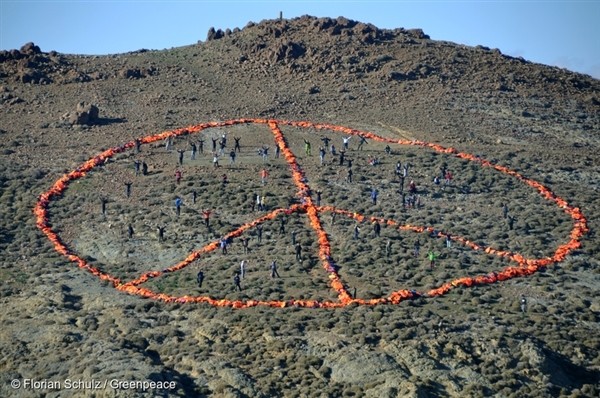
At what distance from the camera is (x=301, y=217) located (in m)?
68.9

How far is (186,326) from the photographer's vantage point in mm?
56625

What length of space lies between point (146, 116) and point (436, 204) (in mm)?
24842

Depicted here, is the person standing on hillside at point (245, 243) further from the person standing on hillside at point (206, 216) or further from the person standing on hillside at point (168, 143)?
the person standing on hillside at point (168, 143)

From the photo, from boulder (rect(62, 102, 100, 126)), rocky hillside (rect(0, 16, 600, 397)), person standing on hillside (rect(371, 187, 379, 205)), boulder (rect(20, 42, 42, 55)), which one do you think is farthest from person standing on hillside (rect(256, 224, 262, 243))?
boulder (rect(20, 42, 42, 55))

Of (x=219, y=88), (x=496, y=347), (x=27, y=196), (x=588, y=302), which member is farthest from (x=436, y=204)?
(x=219, y=88)

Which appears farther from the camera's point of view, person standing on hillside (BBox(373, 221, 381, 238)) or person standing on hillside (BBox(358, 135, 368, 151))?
person standing on hillside (BBox(358, 135, 368, 151))

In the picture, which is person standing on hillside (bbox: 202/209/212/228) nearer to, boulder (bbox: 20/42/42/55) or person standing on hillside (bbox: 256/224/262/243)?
person standing on hillside (bbox: 256/224/262/243)

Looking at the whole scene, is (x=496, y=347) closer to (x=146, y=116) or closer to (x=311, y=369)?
(x=311, y=369)

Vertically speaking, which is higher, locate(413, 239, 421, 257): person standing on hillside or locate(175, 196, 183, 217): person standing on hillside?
locate(175, 196, 183, 217): person standing on hillside

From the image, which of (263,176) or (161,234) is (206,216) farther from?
(263,176)

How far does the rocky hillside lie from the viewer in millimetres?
52594

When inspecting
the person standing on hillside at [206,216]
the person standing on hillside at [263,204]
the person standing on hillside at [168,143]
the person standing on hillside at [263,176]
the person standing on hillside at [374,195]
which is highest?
the person standing on hillside at [168,143]

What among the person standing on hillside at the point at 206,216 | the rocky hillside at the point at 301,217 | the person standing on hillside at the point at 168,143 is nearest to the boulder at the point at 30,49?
the rocky hillside at the point at 301,217

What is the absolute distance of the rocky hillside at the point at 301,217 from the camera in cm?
5259
